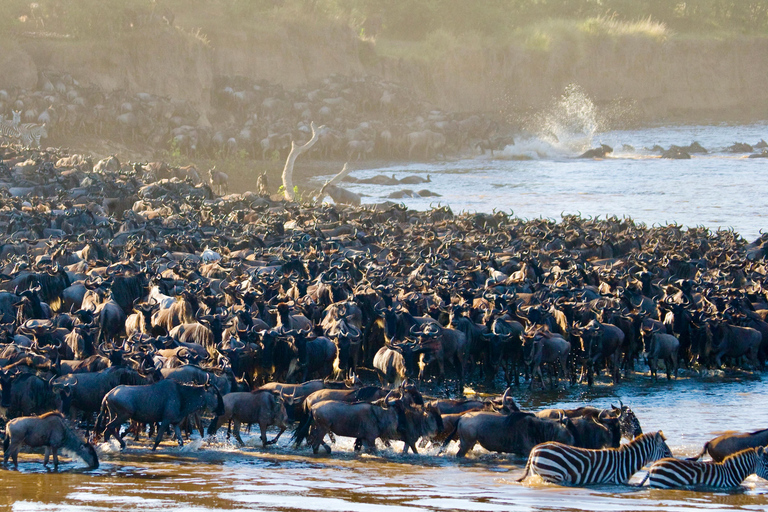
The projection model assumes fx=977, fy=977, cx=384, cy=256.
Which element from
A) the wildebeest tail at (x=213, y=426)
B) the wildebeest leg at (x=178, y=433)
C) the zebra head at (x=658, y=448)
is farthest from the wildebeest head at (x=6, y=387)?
the zebra head at (x=658, y=448)

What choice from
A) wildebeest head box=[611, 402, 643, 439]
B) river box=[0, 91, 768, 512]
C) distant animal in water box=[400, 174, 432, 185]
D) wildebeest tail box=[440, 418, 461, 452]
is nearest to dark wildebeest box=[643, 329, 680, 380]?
river box=[0, 91, 768, 512]

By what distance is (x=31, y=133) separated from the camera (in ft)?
142

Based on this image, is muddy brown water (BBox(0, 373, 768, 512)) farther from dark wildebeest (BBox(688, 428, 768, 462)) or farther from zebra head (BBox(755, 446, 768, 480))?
dark wildebeest (BBox(688, 428, 768, 462))

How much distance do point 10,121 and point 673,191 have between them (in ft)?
101

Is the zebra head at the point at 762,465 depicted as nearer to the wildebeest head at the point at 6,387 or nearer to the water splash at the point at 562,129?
the wildebeest head at the point at 6,387

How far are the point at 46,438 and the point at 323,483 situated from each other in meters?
2.69

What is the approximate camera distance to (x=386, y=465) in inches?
395

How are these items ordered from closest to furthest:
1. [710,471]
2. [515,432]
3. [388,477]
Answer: [710,471] < [388,477] < [515,432]

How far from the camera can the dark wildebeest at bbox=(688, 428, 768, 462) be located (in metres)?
9.60

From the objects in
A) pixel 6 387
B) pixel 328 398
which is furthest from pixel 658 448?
pixel 6 387

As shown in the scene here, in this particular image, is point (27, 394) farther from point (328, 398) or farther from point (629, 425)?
point (629, 425)

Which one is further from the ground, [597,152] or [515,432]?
[597,152]

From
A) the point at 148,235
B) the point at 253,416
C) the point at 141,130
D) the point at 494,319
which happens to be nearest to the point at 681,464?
the point at 253,416

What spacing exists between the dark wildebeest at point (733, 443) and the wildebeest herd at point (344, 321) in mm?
598
